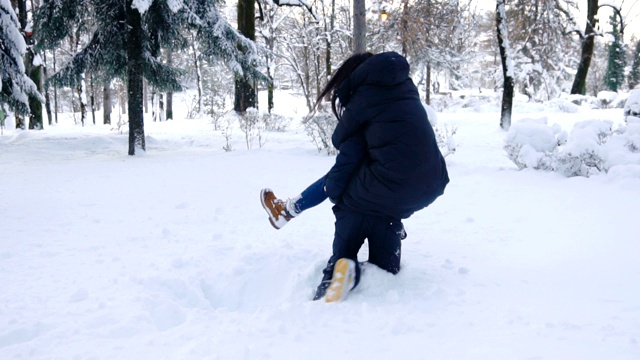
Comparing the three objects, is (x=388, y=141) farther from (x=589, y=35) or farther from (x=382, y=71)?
(x=589, y=35)

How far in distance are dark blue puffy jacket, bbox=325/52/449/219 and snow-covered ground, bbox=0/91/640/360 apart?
542mm

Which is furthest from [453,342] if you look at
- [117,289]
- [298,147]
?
[298,147]

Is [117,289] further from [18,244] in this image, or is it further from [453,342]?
[453,342]

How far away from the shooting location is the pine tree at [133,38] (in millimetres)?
9140

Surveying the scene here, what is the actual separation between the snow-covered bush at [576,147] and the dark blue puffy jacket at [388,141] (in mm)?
4172

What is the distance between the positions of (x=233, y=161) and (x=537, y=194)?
5.25 meters

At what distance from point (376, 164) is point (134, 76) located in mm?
8161

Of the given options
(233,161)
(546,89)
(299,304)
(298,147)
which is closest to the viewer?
(299,304)

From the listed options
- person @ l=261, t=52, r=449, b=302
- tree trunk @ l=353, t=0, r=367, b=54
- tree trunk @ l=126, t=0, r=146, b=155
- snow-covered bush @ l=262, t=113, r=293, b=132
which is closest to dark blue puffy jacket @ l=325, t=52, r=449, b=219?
person @ l=261, t=52, r=449, b=302

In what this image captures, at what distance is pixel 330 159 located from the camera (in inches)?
340

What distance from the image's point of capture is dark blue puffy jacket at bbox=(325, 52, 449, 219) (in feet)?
8.41

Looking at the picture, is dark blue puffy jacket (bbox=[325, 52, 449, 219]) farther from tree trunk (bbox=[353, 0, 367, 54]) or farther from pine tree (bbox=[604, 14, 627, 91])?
pine tree (bbox=[604, 14, 627, 91])

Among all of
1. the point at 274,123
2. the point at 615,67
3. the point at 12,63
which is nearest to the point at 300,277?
the point at 12,63

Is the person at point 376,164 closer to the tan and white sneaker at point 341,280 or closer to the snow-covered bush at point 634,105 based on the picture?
the tan and white sneaker at point 341,280
